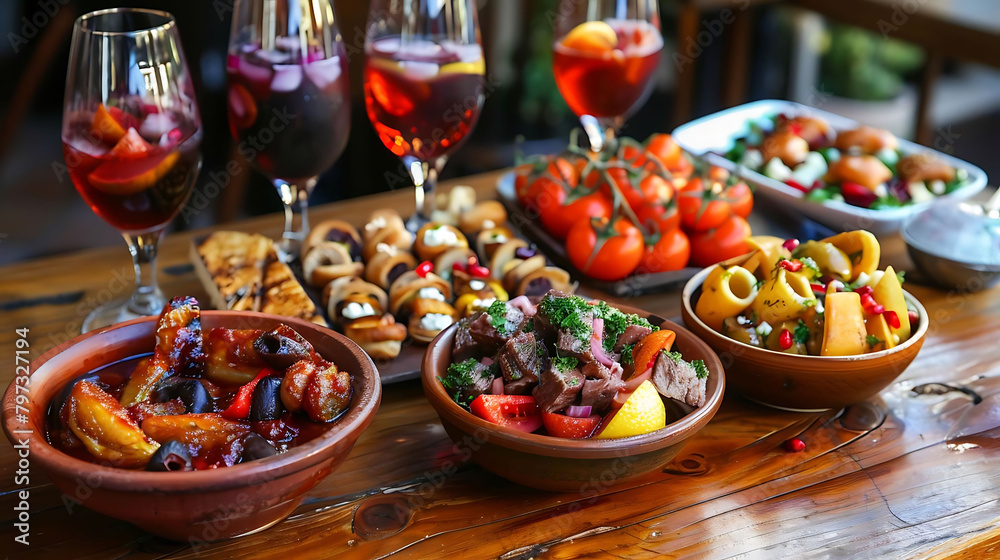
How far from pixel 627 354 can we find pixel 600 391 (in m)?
0.11

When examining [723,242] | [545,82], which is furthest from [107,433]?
[545,82]

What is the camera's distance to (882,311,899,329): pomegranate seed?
1.39m

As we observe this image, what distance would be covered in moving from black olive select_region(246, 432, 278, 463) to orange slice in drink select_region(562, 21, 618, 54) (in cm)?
131

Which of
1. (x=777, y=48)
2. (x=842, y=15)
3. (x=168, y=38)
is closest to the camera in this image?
(x=168, y=38)

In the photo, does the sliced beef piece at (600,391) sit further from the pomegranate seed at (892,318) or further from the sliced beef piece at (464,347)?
the pomegranate seed at (892,318)

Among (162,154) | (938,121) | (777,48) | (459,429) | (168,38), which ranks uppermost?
(168,38)

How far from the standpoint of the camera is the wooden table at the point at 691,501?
115cm

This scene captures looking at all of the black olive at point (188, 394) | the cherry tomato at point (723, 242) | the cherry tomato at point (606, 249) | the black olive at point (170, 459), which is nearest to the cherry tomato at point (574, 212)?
the cherry tomato at point (606, 249)

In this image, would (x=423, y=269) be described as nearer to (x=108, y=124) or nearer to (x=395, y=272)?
(x=395, y=272)

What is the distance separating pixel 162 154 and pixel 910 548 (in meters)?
1.32

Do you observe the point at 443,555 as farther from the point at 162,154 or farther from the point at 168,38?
the point at 168,38

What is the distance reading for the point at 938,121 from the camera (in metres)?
5.57

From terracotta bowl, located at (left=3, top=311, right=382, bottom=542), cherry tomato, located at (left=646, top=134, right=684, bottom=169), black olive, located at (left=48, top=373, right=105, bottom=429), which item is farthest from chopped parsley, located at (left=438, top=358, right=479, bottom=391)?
cherry tomato, located at (left=646, top=134, right=684, bottom=169)

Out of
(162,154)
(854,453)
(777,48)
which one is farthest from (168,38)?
(777,48)
